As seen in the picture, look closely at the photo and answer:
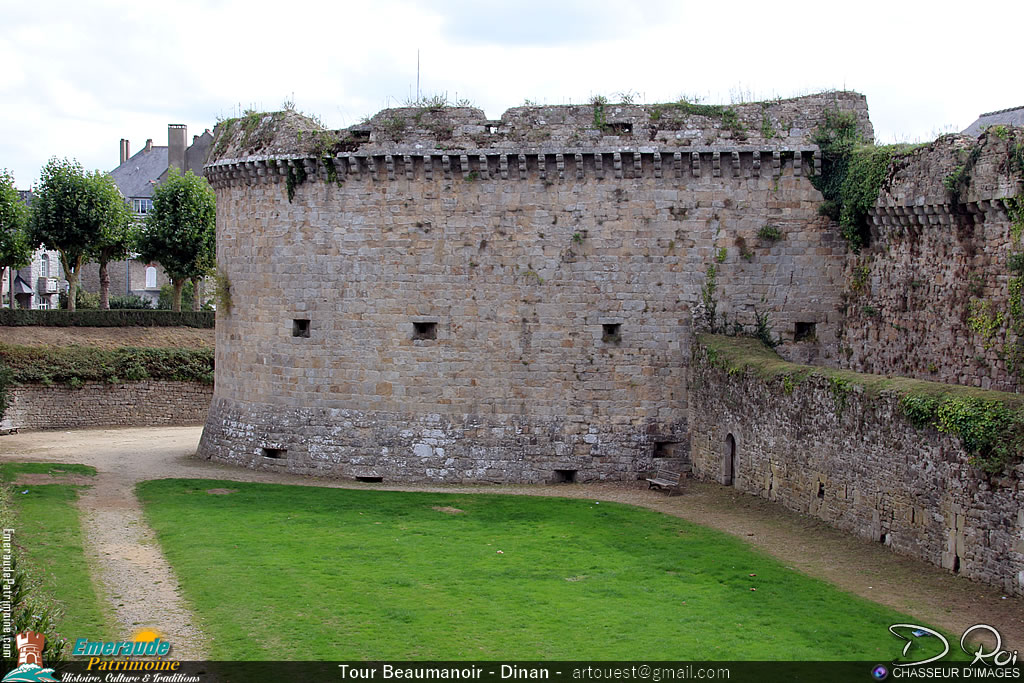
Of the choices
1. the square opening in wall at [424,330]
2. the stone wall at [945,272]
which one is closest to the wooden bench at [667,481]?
the stone wall at [945,272]

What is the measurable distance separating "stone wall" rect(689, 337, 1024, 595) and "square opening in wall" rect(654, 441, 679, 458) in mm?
351

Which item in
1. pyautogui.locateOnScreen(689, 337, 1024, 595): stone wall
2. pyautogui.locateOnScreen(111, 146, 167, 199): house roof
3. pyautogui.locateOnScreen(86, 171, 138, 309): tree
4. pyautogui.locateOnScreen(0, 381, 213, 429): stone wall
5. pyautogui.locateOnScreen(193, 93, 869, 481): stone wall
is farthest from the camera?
pyautogui.locateOnScreen(111, 146, 167, 199): house roof

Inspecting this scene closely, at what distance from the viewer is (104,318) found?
3653 centimetres

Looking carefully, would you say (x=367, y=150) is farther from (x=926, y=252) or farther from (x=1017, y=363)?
→ (x=1017, y=363)

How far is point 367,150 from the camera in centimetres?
2089

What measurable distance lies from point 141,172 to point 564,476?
160 ft

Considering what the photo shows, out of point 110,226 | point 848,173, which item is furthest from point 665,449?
point 110,226

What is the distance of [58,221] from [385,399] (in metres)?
23.1

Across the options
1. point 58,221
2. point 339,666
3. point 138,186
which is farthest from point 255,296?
point 138,186

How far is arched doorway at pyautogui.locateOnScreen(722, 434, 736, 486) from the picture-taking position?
18656 millimetres

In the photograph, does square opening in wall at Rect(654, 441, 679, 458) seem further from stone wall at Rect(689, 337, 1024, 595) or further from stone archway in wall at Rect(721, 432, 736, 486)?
stone archway in wall at Rect(721, 432, 736, 486)

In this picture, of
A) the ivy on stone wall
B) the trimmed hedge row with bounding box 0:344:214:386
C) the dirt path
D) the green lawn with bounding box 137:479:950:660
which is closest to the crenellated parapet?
the dirt path

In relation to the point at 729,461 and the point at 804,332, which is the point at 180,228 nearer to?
the point at 804,332

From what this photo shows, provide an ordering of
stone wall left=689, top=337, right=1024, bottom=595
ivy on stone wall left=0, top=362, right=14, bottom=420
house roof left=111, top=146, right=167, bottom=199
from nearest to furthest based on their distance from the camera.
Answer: stone wall left=689, top=337, right=1024, bottom=595 < ivy on stone wall left=0, top=362, right=14, bottom=420 < house roof left=111, top=146, right=167, bottom=199
